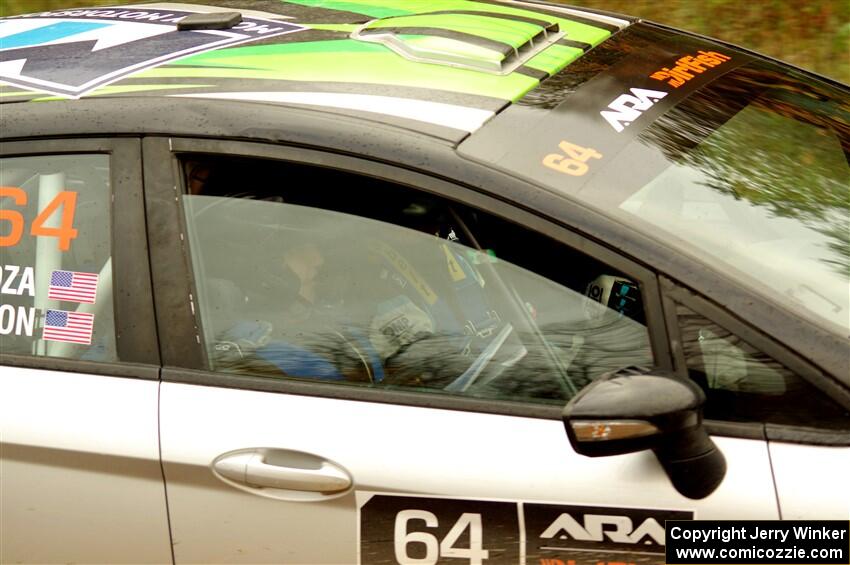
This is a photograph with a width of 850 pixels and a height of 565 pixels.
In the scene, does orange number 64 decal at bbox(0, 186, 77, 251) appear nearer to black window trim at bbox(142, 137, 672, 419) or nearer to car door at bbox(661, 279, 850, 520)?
black window trim at bbox(142, 137, 672, 419)

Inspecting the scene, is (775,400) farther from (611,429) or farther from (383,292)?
(383,292)

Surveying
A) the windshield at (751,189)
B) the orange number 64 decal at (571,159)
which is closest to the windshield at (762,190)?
the windshield at (751,189)

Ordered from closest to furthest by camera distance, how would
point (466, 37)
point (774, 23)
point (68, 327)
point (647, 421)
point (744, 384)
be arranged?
point (647, 421), point (744, 384), point (68, 327), point (466, 37), point (774, 23)

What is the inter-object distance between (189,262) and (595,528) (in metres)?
0.92

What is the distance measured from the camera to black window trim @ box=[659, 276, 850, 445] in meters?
2.00

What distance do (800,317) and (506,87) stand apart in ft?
2.49

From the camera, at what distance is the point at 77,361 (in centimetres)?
237

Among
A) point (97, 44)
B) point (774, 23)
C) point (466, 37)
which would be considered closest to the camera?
point (466, 37)

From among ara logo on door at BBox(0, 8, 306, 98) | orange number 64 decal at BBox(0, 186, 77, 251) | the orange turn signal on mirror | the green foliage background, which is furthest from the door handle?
the green foliage background

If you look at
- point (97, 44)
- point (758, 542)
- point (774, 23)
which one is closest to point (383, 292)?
point (758, 542)

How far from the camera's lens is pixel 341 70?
8.18 feet

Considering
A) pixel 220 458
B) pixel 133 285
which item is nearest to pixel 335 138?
pixel 133 285

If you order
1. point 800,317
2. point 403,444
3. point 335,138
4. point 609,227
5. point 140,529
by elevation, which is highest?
point 335,138

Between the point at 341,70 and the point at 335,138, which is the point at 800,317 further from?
the point at 341,70
